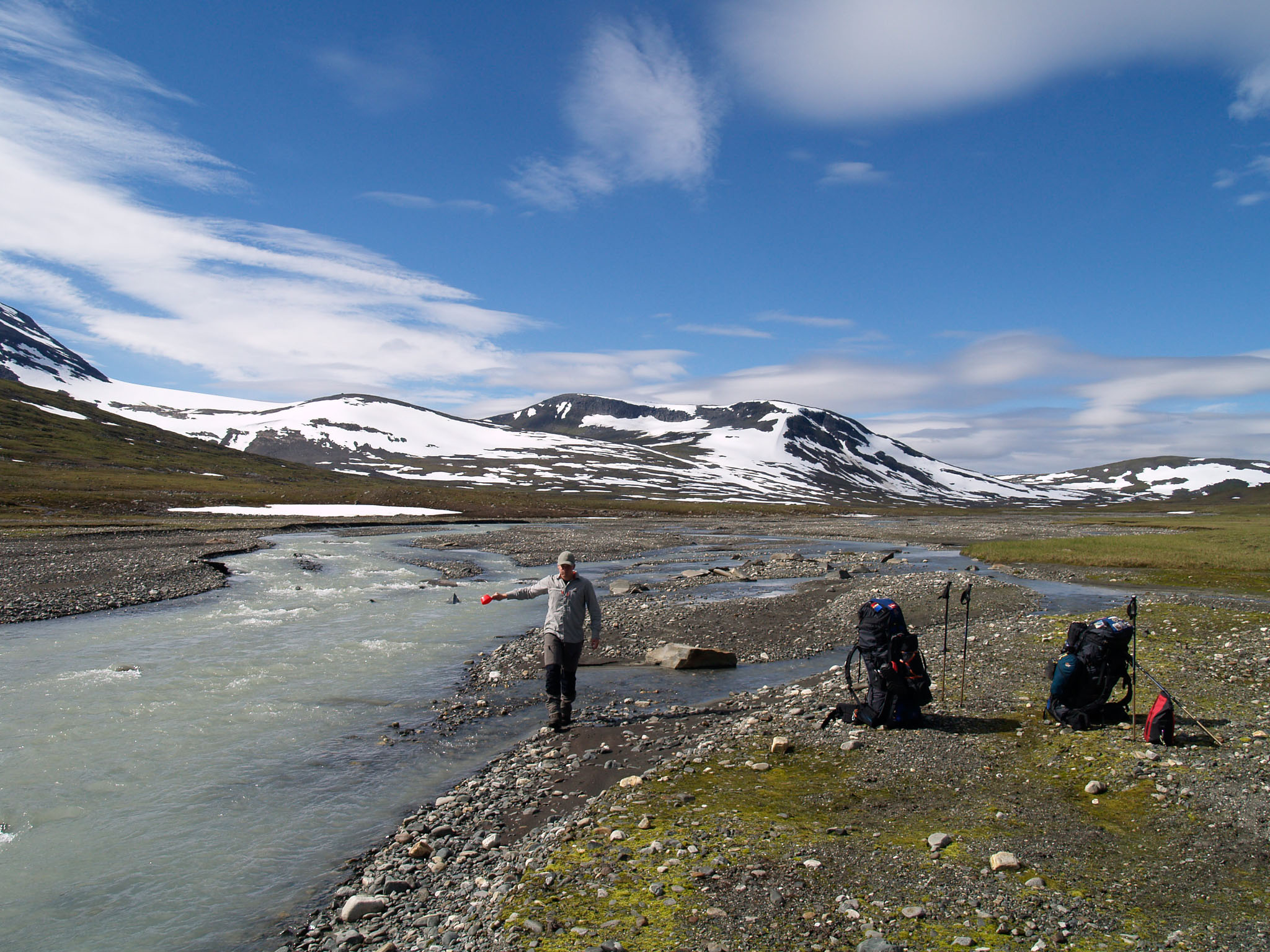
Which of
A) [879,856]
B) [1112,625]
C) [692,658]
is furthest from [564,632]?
[1112,625]

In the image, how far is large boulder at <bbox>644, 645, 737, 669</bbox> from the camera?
819 inches

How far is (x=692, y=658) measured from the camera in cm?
2083

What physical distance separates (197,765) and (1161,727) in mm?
17321

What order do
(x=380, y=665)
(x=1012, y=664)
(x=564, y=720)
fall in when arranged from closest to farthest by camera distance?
(x=564, y=720) < (x=1012, y=664) < (x=380, y=665)

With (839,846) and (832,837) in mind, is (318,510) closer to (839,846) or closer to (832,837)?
(832,837)

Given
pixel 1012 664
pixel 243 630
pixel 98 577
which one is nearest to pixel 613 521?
pixel 98 577

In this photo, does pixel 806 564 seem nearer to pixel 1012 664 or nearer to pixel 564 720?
pixel 1012 664

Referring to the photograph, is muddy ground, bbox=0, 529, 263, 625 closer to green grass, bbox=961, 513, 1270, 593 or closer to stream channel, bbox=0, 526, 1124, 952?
stream channel, bbox=0, 526, 1124, 952

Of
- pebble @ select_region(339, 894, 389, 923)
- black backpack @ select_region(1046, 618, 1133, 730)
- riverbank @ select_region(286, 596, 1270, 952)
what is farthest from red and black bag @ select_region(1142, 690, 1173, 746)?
pebble @ select_region(339, 894, 389, 923)

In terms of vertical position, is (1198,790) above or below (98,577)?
above

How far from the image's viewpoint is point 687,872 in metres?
8.23

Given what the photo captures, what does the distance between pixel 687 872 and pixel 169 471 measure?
574 ft

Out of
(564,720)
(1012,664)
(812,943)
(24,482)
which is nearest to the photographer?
(812,943)

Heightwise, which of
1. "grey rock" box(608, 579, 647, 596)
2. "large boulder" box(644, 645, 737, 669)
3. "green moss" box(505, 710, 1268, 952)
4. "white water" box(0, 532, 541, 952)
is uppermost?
"green moss" box(505, 710, 1268, 952)
